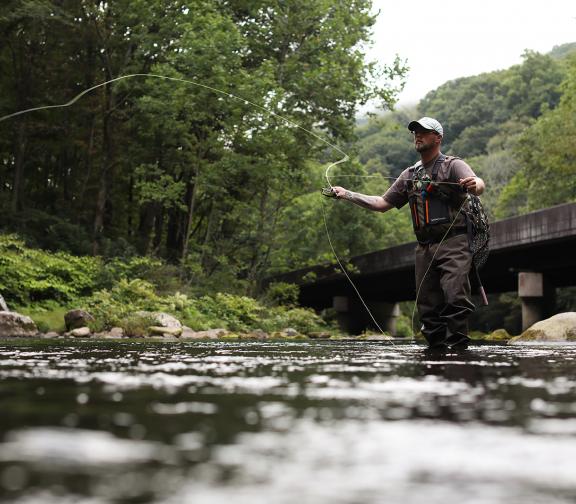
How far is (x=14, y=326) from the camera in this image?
14406mm

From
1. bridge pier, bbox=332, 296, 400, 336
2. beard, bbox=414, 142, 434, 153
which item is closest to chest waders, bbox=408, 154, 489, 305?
beard, bbox=414, 142, 434, 153

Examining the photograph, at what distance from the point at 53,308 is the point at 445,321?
557 inches

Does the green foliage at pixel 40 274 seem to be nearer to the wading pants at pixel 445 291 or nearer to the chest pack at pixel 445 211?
the wading pants at pixel 445 291

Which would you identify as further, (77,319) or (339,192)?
(77,319)

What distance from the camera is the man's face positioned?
694cm

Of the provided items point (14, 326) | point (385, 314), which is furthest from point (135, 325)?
point (385, 314)

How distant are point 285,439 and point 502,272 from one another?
1236 inches

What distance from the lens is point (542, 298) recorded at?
94.5ft

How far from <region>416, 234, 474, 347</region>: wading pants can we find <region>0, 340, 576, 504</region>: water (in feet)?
11.3

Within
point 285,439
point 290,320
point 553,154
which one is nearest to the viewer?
point 285,439

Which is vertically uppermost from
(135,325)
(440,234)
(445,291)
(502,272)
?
(502,272)

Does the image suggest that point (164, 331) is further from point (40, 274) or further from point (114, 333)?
point (40, 274)

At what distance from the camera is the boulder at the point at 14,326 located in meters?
14.2

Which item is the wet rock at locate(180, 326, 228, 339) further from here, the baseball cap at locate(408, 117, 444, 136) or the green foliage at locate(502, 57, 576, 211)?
the green foliage at locate(502, 57, 576, 211)
